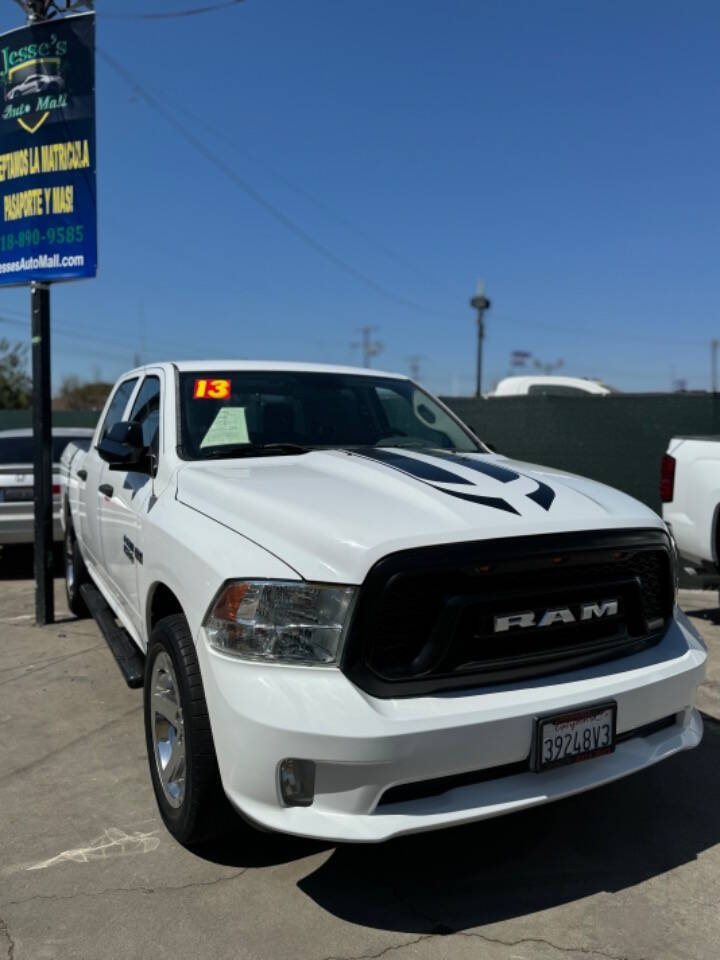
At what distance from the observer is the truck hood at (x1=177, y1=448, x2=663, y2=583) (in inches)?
101

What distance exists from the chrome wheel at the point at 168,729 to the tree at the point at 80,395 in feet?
164

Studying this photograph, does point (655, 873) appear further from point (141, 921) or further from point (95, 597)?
point (95, 597)

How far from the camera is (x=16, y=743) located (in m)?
4.19

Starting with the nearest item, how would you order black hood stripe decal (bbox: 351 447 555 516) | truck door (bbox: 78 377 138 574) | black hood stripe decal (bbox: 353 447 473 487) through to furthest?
black hood stripe decal (bbox: 351 447 555 516) < black hood stripe decal (bbox: 353 447 473 487) < truck door (bbox: 78 377 138 574)

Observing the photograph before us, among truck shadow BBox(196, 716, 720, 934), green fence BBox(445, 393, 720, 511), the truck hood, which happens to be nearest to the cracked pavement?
truck shadow BBox(196, 716, 720, 934)

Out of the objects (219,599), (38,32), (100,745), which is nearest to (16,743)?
(100,745)

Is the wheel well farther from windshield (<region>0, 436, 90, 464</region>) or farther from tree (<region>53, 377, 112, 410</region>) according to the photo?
tree (<region>53, 377, 112, 410</region>)

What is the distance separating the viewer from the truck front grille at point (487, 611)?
8.19 feet

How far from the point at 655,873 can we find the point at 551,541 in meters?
1.30

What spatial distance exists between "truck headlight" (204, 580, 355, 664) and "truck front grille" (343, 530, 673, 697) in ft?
0.24

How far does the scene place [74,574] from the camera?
6.61 metres

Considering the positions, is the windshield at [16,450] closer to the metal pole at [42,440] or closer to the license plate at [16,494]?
the license plate at [16,494]

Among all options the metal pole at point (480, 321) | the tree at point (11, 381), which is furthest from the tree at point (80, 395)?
the metal pole at point (480, 321)

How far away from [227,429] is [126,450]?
0.47 m
